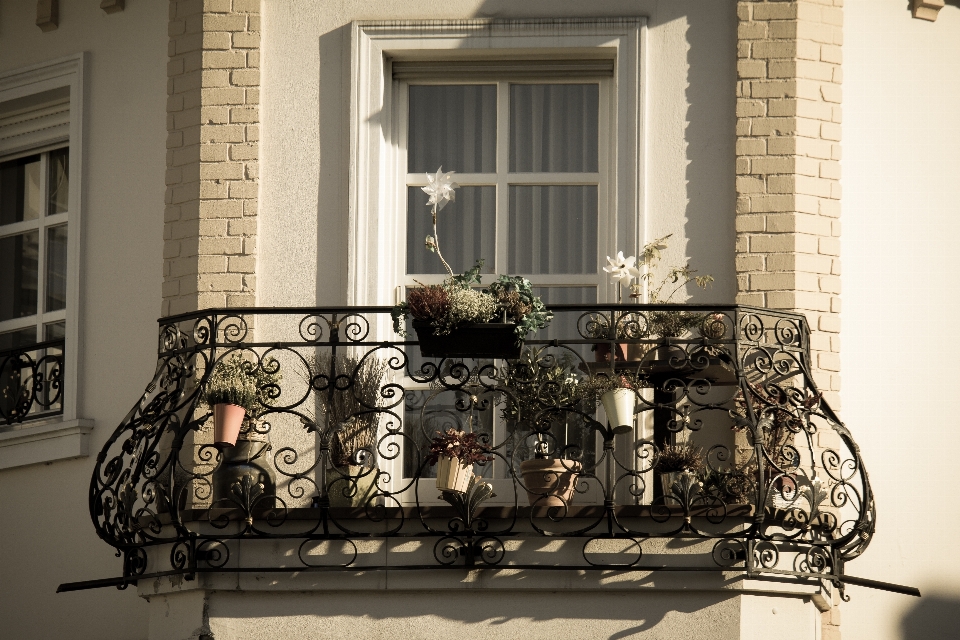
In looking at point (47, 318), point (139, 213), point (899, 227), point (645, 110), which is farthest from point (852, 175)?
point (47, 318)

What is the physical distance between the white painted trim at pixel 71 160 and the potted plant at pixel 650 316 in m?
3.21

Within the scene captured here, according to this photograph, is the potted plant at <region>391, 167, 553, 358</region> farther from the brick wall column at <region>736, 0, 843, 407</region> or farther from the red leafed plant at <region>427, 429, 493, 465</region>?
the brick wall column at <region>736, 0, 843, 407</region>

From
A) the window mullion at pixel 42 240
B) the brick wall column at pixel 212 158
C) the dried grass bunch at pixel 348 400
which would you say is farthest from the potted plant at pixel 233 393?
the window mullion at pixel 42 240

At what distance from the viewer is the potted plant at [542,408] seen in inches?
301

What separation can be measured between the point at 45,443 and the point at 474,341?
3161mm

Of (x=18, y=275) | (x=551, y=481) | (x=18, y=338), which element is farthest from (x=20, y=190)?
(x=551, y=481)

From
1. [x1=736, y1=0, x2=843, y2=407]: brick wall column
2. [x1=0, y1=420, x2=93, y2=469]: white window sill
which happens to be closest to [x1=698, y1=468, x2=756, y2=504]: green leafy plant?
[x1=736, y1=0, x2=843, y2=407]: brick wall column

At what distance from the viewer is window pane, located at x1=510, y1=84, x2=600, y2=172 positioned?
911 centimetres

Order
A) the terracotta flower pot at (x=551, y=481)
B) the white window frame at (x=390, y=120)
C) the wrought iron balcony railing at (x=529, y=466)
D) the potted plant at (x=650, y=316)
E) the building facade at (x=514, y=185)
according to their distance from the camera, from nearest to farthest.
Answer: the wrought iron balcony railing at (x=529, y=466) < the terracotta flower pot at (x=551, y=481) < the potted plant at (x=650, y=316) < the building facade at (x=514, y=185) < the white window frame at (x=390, y=120)

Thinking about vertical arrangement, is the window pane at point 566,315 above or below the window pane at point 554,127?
below

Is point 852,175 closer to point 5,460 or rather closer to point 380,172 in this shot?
point 380,172

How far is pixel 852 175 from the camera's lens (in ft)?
29.1

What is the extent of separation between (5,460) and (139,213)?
5.71 ft

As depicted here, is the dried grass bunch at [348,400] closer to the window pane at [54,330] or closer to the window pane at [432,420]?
the window pane at [432,420]
